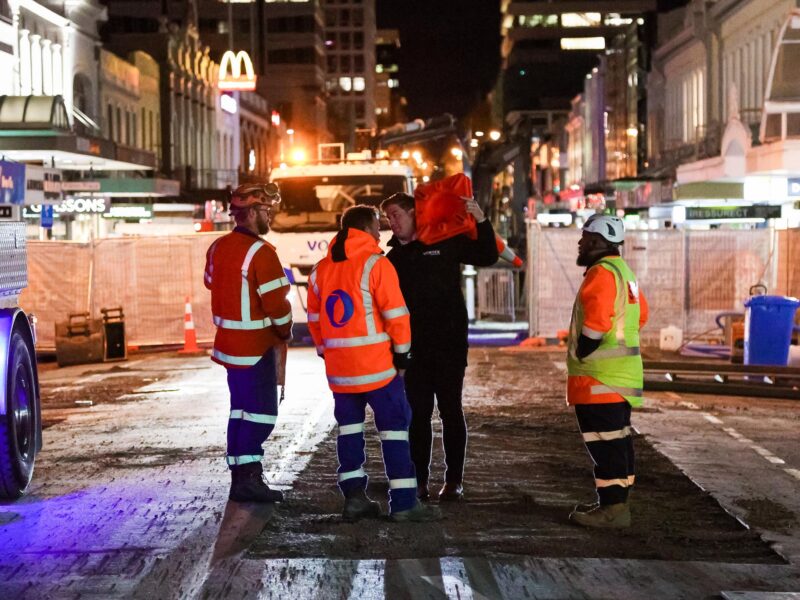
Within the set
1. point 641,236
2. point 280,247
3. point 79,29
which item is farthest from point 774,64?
point 79,29

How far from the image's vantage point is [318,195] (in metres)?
22.4

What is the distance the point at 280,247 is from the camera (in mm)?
21922

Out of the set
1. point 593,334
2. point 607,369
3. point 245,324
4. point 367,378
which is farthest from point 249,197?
point 607,369

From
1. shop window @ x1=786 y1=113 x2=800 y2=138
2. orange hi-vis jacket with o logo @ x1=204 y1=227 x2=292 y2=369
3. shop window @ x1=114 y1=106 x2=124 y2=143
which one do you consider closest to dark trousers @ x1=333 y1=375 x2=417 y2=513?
orange hi-vis jacket with o logo @ x1=204 y1=227 x2=292 y2=369

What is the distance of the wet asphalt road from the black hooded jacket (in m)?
1.52

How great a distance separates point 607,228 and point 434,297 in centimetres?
119

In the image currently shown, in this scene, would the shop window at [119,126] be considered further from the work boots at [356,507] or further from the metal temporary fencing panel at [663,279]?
the work boots at [356,507]

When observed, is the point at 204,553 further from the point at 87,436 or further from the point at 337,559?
the point at 87,436

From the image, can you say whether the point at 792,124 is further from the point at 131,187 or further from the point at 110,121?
the point at 110,121

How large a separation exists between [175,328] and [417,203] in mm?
15361

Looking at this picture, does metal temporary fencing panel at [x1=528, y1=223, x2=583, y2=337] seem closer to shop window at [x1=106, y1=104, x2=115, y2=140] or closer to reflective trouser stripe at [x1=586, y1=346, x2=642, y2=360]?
reflective trouser stripe at [x1=586, y1=346, x2=642, y2=360]

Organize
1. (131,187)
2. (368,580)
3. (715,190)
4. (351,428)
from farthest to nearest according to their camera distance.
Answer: (131,187) < (715,190) < (351,428) < (368,580)

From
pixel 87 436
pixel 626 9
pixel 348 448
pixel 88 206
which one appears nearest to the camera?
pixel 348 448

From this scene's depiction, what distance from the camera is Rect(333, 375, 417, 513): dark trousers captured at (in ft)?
25.8
